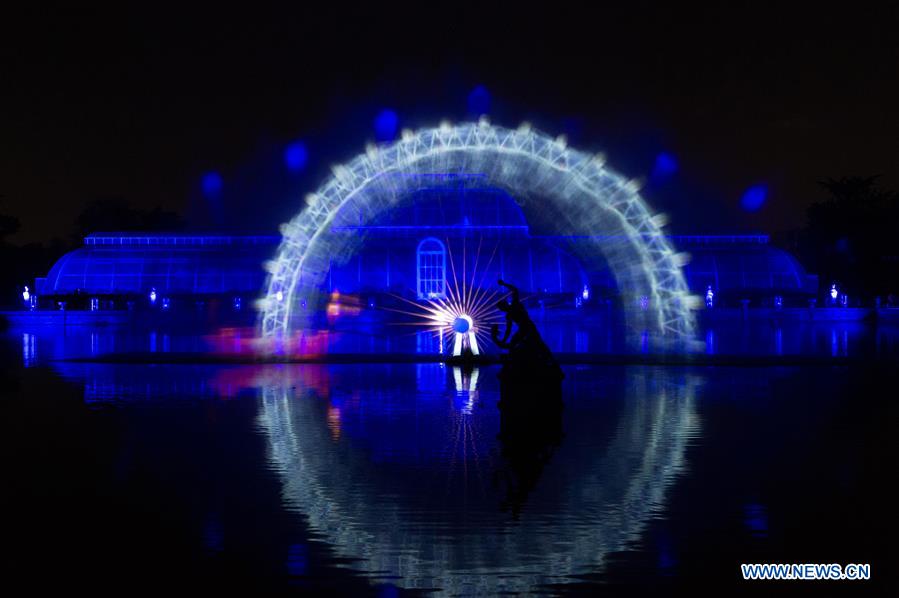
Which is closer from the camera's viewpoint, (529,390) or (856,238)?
(529,390)

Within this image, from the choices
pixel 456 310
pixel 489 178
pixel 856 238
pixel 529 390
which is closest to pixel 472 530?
pixel 529 390

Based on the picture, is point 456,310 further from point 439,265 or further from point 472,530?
point 472,530

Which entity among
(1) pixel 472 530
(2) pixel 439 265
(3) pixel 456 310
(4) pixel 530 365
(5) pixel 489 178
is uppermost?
(5) pixel 489 178

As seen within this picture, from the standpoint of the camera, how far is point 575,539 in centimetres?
1282

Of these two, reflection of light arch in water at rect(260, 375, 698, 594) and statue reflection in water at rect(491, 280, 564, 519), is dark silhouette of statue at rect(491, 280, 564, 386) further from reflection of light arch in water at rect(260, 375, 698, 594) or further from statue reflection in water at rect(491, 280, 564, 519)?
reflection of light arch in water at rect(260, 375, 698, 594)

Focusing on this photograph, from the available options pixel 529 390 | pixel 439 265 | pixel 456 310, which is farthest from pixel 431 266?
pixel 529 390

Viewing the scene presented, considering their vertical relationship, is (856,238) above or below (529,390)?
above

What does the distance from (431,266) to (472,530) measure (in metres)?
86.0

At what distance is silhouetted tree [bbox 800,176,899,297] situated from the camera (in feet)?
358

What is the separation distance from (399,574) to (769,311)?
8244 cm

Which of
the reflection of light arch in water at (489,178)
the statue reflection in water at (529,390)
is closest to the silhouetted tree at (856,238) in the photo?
the reflection of light arch in water at (489,178)

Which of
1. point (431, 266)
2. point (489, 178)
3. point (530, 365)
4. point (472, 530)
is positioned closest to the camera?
point (472, 530)

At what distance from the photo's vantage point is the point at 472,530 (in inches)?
522

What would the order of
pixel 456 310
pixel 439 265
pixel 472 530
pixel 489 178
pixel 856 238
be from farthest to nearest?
pixel 856 238 < pixel 439 265 < pixel 456 310 < pixel 489 178 < pixel 472 530
